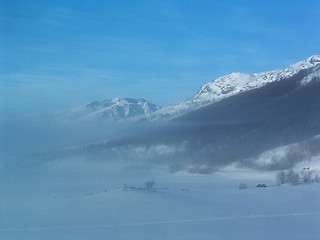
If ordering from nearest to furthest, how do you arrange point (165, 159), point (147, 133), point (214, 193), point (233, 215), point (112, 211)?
point (233, 215)
point (112, 211)
point (214, 193)
point (165, 159)
point (147, 133)

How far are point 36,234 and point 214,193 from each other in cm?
2174

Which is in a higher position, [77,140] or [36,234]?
[77,140]

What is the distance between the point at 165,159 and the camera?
80250mm

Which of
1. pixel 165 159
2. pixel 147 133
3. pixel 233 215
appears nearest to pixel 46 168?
pixel 165 159

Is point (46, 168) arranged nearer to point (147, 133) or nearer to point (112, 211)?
point (147, 133)

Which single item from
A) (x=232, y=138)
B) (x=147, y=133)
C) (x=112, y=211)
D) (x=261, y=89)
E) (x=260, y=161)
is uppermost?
(x=261, y=89)

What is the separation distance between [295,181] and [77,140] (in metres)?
72.4

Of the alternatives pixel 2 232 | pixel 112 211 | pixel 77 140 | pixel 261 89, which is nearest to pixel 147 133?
pixel 77 140

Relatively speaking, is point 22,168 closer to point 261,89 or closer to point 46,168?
point 46,168

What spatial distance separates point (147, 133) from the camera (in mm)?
100562

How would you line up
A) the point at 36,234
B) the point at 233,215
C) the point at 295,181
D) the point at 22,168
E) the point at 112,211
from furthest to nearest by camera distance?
the point at 22,168
the point at 295,181
the point at 112,211
the point at 233,215
the point at 36,234

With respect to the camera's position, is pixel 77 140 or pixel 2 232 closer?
pixel 2 232

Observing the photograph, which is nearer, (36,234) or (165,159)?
(36,234)

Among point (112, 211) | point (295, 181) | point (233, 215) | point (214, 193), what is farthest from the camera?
point (295, 181)
